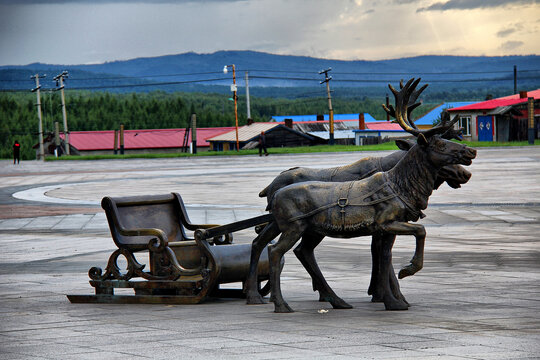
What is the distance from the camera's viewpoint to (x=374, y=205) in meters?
7.77

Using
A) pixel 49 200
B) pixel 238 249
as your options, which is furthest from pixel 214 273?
pixel 49 200

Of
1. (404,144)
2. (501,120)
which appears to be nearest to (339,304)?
(404,144)

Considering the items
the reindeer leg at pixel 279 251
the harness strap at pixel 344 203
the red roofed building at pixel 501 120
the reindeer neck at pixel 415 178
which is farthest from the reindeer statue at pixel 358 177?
the red roofed building at pixel 501 120

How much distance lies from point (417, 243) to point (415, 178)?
2.16 ft

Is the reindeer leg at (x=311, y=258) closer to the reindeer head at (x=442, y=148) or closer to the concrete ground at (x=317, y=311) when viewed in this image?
the concrete ground at (x=317, y=311)

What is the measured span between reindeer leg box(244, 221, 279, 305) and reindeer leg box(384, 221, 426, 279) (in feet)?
4.35

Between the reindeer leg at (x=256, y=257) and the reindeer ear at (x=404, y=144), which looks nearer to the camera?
the reindeer ear at (x=404, y=144)

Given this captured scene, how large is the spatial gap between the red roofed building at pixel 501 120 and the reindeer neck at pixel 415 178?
229ft

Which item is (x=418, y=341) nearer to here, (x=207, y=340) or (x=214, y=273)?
(x=207, y=340)

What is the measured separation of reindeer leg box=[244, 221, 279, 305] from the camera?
333 inches

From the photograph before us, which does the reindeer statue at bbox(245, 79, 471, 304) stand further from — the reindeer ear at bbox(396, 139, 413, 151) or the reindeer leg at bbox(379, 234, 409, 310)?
the reindeer leg at bbox(379, 234, 409, 310)

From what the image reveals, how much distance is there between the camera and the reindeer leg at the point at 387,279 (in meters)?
7.82

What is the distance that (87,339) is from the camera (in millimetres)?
6953

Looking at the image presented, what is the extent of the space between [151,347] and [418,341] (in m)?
1.92
